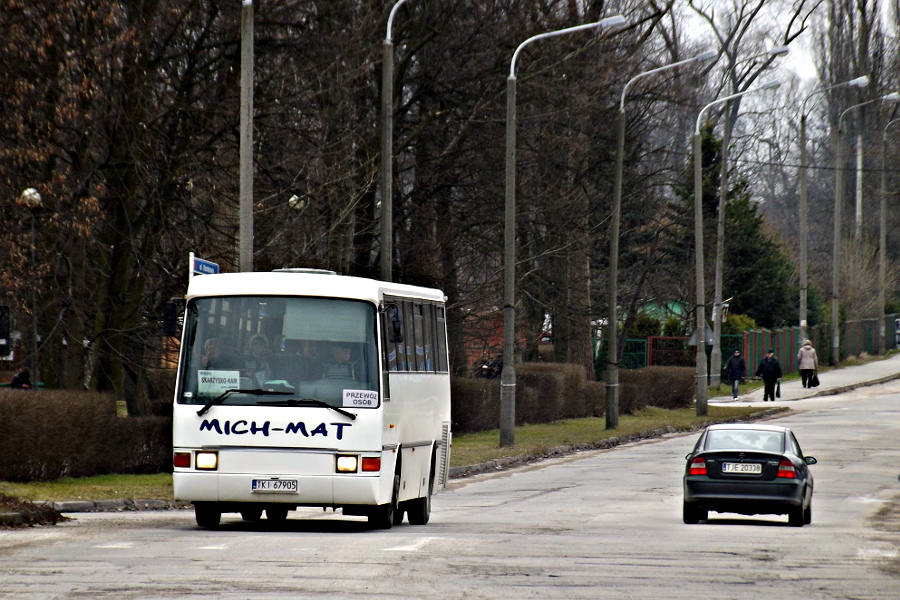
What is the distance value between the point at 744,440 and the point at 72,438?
9513 millimetres

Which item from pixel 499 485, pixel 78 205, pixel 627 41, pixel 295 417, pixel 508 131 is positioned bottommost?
pixel 499 485

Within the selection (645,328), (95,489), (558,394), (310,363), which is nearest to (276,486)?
(310,363)

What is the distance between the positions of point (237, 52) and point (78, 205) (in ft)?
16.3

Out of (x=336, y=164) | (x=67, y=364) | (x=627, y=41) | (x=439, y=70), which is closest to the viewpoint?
(x=67, y=364)

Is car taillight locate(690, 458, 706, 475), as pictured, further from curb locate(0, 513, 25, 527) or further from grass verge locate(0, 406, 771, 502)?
curb locate(0, 513, 25, 527)

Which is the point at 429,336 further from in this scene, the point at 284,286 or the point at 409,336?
the point at 284,286

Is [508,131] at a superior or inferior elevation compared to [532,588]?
superior

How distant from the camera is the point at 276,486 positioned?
45.5 ft

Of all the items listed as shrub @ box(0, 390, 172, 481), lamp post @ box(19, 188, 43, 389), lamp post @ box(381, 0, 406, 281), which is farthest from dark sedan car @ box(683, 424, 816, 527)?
lamp post @ box(19, 188, 43, 389)

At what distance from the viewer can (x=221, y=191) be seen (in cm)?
2620

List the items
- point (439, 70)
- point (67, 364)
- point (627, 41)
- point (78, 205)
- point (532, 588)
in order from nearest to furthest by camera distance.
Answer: point (532, 588) < point (78, 205) < point (67, 364) < point (439, 70) < point (627, 41)

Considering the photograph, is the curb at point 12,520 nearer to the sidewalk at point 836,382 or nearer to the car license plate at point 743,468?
the car license plate at point 743,468

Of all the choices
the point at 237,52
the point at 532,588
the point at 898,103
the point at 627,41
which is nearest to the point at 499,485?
the point at 237,52

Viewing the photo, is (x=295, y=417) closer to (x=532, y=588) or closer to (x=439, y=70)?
(x=532, y=588)
